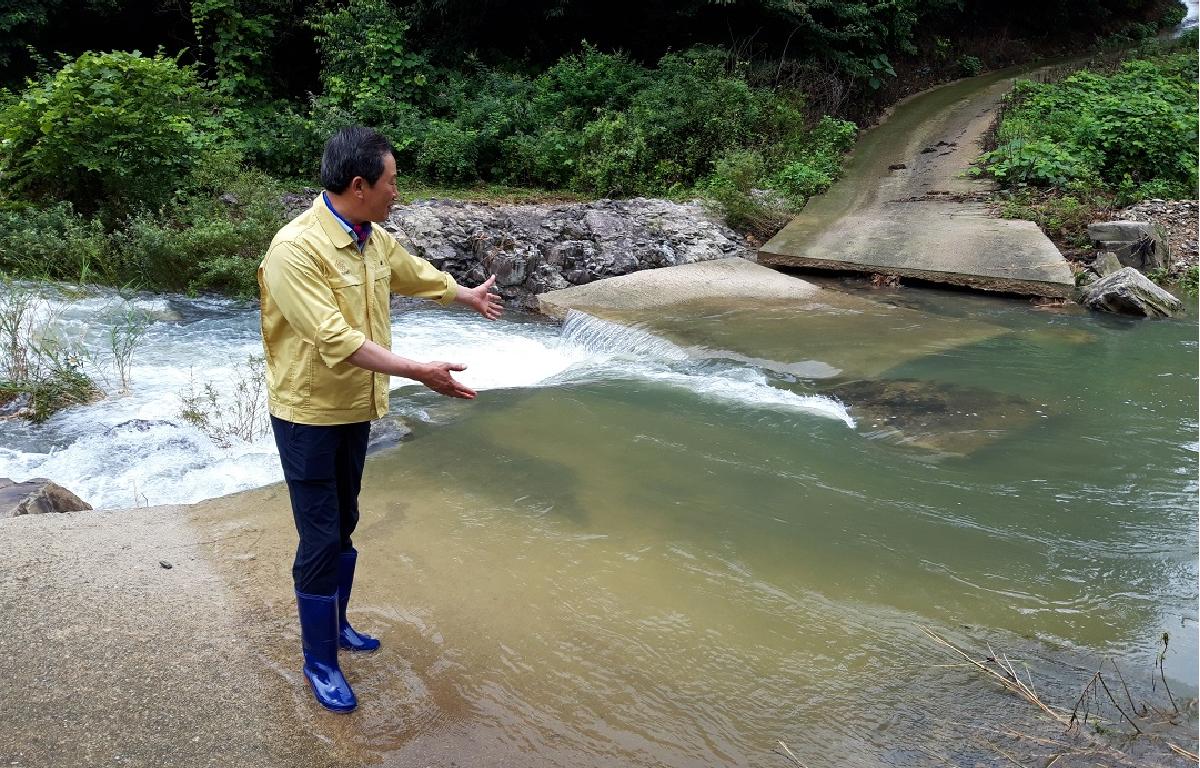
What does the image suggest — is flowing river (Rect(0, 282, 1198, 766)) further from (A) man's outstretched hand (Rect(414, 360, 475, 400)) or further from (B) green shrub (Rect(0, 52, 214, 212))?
(B) green shrub (Rect(0, 52, 214, 212))

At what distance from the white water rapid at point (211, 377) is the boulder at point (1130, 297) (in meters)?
4.05

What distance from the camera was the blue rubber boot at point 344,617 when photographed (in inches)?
120

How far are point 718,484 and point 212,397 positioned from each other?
3.21 metres

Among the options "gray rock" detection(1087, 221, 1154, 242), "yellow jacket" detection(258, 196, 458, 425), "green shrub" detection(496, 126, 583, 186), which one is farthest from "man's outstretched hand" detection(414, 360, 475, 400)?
"green shrub" detection(496, 126, 583, 186)

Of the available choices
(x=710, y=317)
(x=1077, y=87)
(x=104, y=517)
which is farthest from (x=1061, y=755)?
(x=1077, y=87)

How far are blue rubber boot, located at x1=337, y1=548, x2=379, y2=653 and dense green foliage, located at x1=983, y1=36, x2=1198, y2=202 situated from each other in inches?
415

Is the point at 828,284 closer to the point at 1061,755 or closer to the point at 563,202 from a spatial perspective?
the point at 563,202

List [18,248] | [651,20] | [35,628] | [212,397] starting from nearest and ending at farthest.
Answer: [35,628] < [212,397] < [18,248] < [651,20]

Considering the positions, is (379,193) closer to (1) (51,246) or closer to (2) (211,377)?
(2) (211,377)

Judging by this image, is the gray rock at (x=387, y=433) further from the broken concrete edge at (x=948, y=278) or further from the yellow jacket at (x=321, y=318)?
the broken concrete edge at (x=948, y=278)

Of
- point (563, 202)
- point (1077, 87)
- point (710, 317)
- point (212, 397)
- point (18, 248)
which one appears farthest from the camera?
point (1077, 87)

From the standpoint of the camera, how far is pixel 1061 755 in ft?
8.96

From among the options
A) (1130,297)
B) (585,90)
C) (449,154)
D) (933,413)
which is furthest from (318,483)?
(585,90)

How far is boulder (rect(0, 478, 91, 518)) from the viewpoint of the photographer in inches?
164
